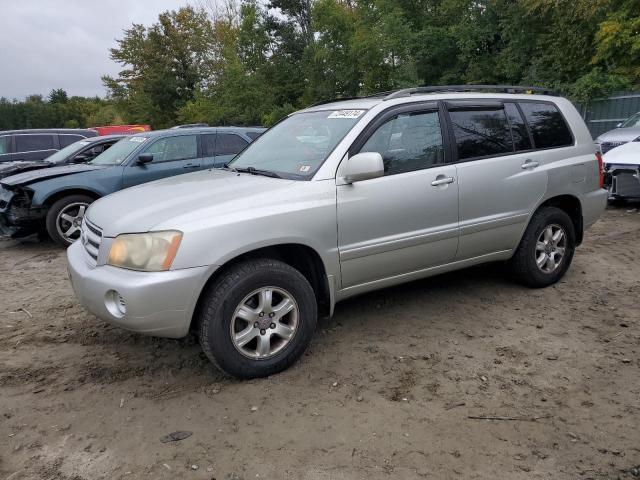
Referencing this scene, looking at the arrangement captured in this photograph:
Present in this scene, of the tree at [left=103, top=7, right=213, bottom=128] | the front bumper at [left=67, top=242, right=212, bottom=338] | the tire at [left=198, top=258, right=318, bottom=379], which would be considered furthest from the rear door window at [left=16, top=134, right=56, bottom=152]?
the tree at [left=103, top=7, right=213, bottom=128]

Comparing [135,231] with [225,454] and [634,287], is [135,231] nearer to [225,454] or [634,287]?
[225,454]

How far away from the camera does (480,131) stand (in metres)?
4.26

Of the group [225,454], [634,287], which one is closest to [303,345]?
[225,454]

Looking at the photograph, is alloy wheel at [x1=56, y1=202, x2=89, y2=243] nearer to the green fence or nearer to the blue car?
the blue car

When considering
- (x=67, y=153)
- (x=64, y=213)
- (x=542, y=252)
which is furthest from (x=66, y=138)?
(x=542, y=252)

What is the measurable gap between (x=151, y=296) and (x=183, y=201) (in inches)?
27.9

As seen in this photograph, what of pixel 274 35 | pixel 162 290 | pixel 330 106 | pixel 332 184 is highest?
pixel 274 35

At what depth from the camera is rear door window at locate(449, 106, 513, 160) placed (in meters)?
4.12

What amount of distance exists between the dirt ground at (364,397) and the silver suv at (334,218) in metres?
0.40

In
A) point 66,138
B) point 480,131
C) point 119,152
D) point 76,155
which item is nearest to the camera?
point 480,131

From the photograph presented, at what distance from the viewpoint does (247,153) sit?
4453mm

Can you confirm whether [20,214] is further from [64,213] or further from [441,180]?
[441,180]

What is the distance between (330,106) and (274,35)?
28140mm

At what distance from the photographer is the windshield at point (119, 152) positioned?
300 inches
